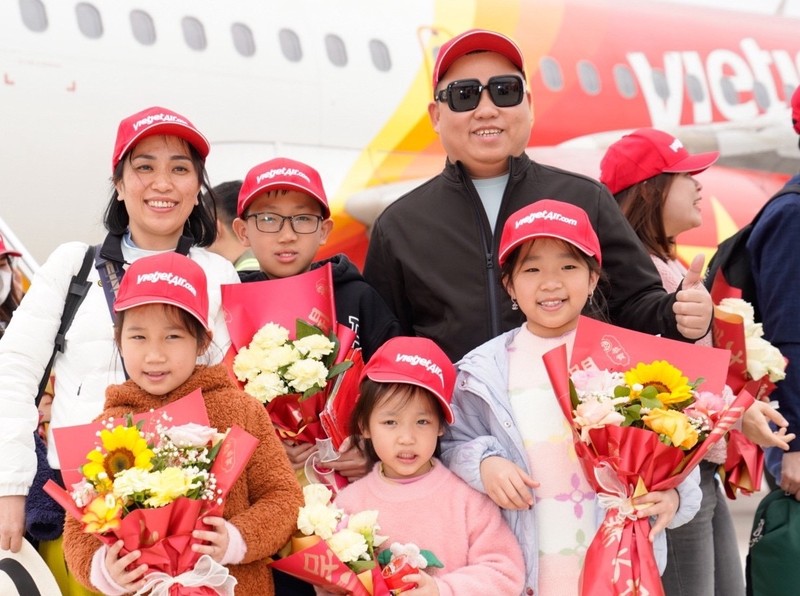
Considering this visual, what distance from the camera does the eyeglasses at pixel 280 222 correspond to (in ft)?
11.0

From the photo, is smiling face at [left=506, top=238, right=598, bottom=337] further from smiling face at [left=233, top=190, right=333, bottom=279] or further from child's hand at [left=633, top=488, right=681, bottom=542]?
smiling face at [left=233, top=190, right=333, bottom=279]

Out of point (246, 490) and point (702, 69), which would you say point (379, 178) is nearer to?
point (702, 69)

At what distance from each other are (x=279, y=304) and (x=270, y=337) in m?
0.17

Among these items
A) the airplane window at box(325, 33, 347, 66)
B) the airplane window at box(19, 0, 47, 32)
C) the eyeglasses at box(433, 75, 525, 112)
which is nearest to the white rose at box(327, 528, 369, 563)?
the eyeglasses at box(433, 75, 525, 112)

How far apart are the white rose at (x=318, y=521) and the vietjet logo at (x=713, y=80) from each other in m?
10.4

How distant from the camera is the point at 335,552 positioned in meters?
2.54

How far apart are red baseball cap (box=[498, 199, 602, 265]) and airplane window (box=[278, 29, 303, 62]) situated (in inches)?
262

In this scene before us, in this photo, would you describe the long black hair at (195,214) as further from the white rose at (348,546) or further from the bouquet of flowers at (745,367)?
the bouquet of flowers at (745,367)

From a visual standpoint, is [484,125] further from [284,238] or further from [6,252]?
[6,252]

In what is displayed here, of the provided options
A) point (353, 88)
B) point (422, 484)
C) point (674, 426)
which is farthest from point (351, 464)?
point (353, 88)

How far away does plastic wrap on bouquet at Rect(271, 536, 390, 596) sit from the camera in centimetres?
252

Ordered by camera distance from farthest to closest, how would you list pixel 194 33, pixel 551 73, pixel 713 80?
pixel 713 80, pixel 551 73, pixel 194 33

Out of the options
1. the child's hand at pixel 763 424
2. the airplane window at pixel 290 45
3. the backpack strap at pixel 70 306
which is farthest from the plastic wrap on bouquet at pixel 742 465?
the airplane window at pixel 290 45

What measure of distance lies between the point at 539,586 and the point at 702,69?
36.7ft
